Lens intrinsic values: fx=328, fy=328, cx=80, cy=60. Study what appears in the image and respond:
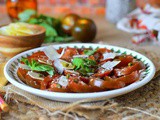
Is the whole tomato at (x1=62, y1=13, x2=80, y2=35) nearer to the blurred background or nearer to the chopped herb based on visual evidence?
the chopped herb

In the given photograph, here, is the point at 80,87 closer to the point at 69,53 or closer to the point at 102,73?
the point at 102,73

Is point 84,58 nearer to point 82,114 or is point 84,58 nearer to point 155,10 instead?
point 82,114

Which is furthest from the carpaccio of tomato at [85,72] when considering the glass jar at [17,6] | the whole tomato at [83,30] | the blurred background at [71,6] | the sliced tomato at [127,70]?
the blurred background at [71,6]

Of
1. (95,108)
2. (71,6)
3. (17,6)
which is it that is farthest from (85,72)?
(71,6)

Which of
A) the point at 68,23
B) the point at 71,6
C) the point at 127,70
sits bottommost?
the point at 71,6

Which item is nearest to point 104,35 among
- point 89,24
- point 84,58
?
point 89,24

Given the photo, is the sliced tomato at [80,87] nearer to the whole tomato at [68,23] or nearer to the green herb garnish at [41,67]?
the green herb garnish at [41,67]

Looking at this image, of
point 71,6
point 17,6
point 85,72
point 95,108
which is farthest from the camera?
point 71,6

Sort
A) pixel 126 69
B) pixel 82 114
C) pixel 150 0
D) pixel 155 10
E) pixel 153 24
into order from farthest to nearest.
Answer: pixel 150 0 < pixel 155 10 < pixel 153 24 < pixel 126 69 < pixel 82 114
